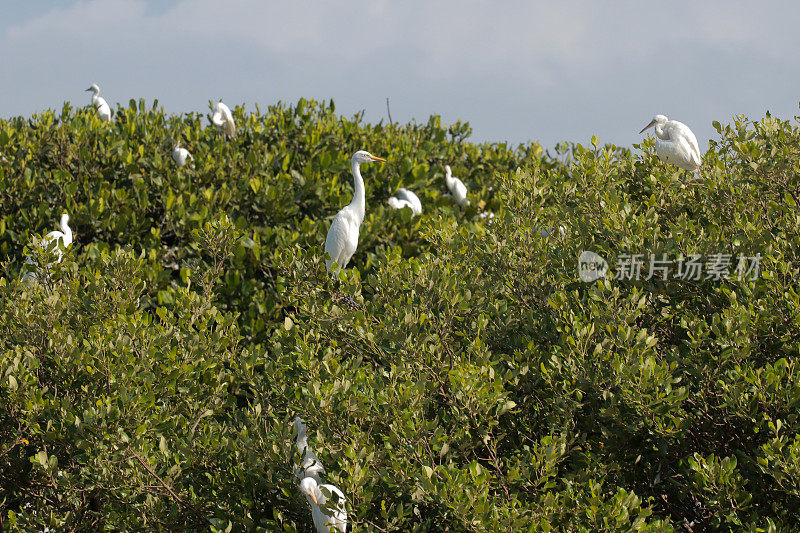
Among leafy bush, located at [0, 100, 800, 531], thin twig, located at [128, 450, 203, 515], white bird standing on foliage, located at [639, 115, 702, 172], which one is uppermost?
white bird standing on foliage, located at [639, 115, 702, 172]

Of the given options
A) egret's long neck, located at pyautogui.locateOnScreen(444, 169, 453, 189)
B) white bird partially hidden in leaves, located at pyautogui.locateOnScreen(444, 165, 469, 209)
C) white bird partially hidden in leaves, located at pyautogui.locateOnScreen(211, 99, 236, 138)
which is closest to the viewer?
white bird partially hidden in leaves, located at pyautogui.locateOnScreen(211, 99, 236, 138)

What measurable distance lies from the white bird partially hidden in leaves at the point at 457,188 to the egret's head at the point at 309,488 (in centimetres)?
767

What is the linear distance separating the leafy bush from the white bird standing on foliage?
982 mm

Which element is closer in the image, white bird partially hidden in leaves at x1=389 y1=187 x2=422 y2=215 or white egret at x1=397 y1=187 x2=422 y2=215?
white bird partially hidden in leaves at x1=389 y1=187 x2=422 y2=215

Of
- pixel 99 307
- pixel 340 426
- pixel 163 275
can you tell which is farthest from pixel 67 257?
pixel 340 426

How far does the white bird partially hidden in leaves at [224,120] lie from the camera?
1068 centimetres

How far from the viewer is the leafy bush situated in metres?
3.41

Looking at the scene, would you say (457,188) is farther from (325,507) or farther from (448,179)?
(325,507)

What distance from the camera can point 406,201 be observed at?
9867mm

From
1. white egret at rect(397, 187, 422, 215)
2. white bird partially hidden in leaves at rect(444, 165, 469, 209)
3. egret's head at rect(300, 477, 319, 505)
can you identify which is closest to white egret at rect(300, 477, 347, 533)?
egret's head at rect(300, 477, 319, 505)

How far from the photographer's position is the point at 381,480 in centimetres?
356

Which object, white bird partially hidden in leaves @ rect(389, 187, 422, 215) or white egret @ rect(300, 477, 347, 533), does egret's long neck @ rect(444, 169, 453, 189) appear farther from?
white egret @ rect(300, 477, 347, 533)

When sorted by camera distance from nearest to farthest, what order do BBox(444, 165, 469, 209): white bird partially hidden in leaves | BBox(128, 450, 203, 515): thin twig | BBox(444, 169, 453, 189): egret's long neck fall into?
BBox(128, 450, 203, 515): thin twig < BBox(444, 165, 469, 209): white bird partially hidden in leaves < BBox(444, 169, 453, 189): egret's long neck

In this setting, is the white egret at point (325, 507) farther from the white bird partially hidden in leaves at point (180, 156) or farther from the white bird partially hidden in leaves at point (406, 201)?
the white bird partially hidden in leaves at point (180, 156)
